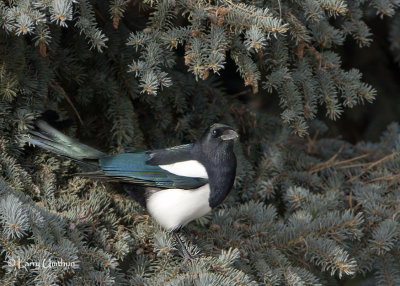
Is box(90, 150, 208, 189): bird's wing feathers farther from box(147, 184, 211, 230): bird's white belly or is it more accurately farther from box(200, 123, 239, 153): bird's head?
box(200, 123, 239, 153): bird's head

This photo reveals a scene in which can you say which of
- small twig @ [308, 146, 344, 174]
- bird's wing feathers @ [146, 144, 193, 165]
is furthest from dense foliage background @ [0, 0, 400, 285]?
bird's wing feathers @ [146, 144, 193, 165]

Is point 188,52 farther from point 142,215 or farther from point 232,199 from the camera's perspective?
point 232,199

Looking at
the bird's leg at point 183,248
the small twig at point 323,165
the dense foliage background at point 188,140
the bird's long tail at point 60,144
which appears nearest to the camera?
the dense foliage background at point 188,140

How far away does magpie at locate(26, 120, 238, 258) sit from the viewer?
8.25 feet

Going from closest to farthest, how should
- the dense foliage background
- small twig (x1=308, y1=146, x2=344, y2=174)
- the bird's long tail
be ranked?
the dense foliage background < the bird's long tail < small twig (x1=308, y1=146, x2=344, y2=174)

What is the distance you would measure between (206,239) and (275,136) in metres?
0.80

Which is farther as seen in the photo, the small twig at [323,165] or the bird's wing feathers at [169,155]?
the small twig at [323,165]

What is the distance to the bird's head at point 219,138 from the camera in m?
2.59

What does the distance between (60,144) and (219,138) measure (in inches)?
27.0

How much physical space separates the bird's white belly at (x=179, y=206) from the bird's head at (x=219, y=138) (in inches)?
7.2

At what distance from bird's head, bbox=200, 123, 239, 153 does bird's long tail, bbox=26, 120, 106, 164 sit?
46 cm

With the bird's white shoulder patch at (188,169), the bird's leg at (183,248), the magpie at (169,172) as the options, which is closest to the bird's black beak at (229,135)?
the magpie at (169,172)

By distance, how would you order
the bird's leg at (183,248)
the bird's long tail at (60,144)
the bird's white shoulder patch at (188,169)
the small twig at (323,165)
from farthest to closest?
the small twig at (323,165), the bird's white shoulder patch at (188,169), the bird's long tail at (60,144), the bird's leg at (183,248)

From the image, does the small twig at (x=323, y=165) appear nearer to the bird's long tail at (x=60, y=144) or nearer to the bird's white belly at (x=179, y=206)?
the bird's white belly at (x=179, y=206)
